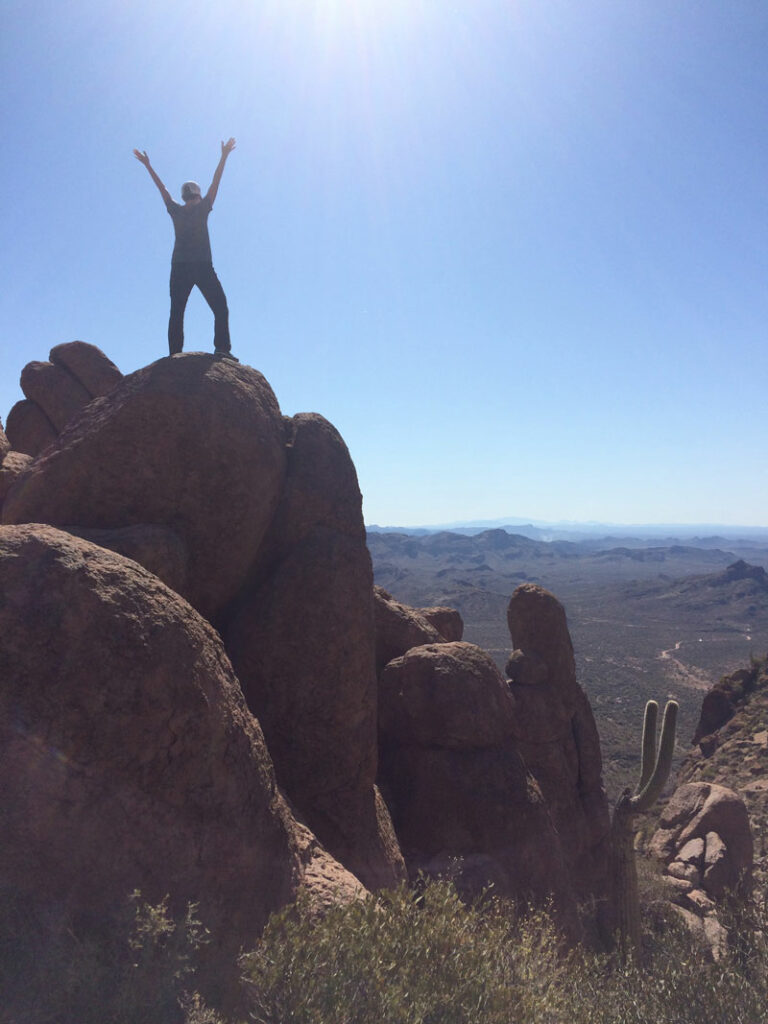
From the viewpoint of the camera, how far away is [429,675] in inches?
362

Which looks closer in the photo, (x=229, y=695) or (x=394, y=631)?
(x=229, y=695)

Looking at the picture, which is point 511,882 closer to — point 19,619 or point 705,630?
point 19,619

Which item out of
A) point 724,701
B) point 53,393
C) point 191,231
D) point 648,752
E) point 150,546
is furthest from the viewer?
point 724,701

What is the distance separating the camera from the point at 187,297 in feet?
28.4

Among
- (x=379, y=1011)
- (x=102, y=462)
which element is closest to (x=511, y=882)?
(x=379, y=1011)

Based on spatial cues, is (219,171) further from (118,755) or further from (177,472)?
(118,755)

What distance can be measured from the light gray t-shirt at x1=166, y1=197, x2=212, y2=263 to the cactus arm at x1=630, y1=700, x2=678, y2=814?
1019 centimetres

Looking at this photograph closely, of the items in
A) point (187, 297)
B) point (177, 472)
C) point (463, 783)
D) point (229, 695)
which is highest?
point (187, 297)

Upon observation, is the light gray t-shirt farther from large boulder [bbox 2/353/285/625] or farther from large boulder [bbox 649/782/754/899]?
large boulder [bbox 649/782/754/899]

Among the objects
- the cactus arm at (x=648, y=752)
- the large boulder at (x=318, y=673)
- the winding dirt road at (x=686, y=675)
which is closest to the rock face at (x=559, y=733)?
the cactus arm at (x=648, y=752)

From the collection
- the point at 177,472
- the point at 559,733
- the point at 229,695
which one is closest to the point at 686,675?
the point at 559,733

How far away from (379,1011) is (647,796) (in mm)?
8465

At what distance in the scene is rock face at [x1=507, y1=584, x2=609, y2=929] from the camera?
41.0ft

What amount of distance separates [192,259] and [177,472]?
3.28m
